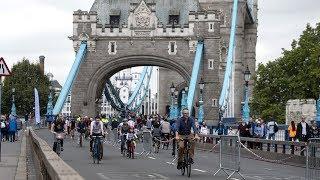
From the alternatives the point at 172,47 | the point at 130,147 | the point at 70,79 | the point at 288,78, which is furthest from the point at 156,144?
the point at 172,47

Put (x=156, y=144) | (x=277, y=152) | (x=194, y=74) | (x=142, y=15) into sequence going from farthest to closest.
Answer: (x=142, y=15) → (x=194, y=74) → (x=156, y=144) → (x=277, y=152)

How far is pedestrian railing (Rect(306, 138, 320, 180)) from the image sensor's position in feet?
40.7

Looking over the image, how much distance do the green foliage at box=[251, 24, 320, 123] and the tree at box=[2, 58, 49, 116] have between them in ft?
139

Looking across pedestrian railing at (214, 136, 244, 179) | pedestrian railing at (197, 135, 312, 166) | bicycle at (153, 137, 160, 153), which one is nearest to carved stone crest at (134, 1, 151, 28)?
pedestrian railing at (197, 135, 312, 166)

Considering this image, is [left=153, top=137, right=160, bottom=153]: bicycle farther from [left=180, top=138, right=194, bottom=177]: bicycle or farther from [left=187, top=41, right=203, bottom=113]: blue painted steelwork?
Result: [left=187, top=41, right=203, bottom=113]: blue painted steelwork

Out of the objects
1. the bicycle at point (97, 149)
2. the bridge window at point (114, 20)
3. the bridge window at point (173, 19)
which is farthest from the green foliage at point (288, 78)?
the bicycle at point (97, 149)

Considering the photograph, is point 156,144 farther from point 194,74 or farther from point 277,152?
point 194,74

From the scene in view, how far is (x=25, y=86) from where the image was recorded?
379 ft

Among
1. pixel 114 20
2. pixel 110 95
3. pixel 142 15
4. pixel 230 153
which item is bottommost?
pixel 230 153

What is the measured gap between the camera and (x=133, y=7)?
8269cm

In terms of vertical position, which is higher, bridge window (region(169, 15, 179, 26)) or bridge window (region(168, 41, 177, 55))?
bridge window (region(169, 15, 179, 26))

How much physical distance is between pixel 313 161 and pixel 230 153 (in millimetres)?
5109

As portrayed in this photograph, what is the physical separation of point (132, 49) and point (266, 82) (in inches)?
556

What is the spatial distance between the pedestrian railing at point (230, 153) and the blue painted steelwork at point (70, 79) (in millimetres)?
58040
